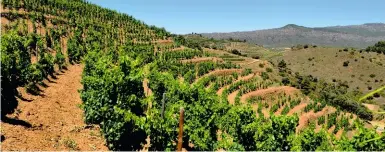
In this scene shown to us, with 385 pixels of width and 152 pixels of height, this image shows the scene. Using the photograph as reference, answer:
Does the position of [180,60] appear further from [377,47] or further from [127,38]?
[377,47]

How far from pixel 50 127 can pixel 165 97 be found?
10.1 meters

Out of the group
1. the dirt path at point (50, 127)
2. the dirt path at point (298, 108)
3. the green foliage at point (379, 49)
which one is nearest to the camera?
the dirt path at point (50, 127)

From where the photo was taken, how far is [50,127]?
22125 mm

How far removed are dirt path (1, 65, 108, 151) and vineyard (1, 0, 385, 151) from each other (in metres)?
1.14

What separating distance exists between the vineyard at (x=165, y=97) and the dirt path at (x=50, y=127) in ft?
3.73

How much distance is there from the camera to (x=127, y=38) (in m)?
69.8

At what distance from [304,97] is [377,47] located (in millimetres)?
92792

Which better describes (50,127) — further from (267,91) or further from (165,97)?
(267,91)

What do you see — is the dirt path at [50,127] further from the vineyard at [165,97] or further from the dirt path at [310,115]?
the dirt path at [310,115]

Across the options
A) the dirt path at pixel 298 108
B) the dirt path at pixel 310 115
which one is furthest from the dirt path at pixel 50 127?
the dirt path at pixel 298 108

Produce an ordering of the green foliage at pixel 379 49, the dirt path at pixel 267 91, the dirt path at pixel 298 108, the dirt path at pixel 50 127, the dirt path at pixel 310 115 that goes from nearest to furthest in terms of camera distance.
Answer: the dirt path at pixel 50 127 < the dirt path at pixel 310 115 < the dirt path at pixel 298 108 < the dirt path at pixel 267 91 < the green foliage at pixel 379 49

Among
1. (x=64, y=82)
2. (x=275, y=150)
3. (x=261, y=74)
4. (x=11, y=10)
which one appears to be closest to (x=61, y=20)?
(x=11, y=10)

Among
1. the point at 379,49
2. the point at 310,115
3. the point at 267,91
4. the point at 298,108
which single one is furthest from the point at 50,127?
the point at 379,49

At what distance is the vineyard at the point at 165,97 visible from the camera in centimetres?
1927
